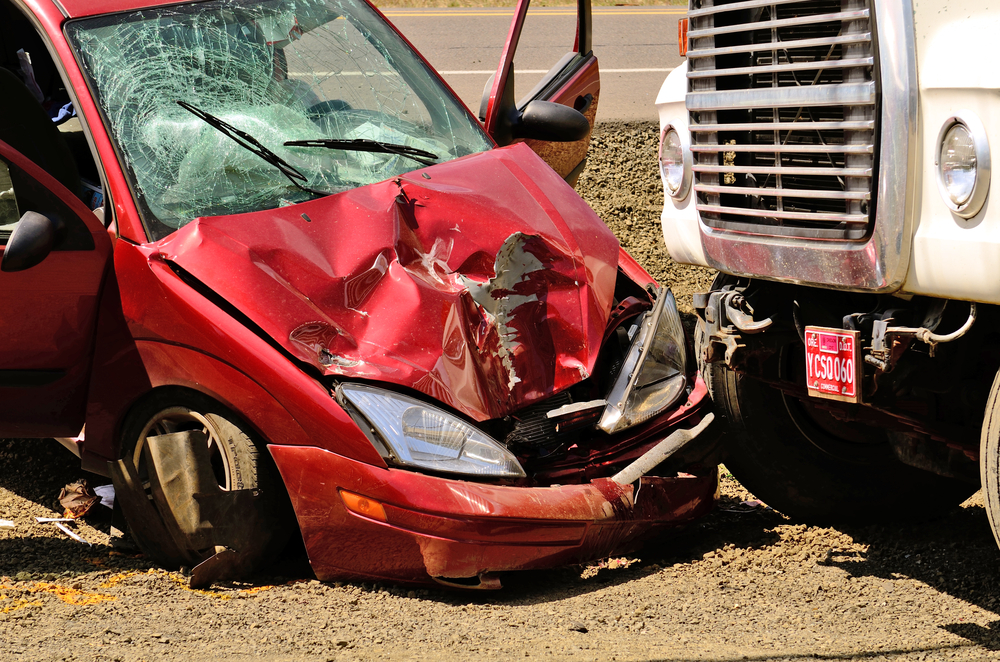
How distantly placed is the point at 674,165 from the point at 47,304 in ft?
7.79

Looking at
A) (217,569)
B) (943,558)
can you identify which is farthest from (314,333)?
(943,558)

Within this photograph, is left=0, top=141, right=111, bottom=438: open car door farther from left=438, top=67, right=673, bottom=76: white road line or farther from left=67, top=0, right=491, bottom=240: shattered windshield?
left=438, top=67, right=673, bottom=76: white road line

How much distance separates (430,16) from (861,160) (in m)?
12.8

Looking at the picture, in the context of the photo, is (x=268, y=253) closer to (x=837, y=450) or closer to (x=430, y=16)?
(x=837, y=450)

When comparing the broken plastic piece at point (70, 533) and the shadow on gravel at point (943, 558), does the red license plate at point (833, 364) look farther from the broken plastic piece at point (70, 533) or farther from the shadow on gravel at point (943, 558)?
the broken plastic piece at point (70, 533)

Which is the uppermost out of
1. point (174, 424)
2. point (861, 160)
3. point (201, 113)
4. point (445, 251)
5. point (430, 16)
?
point (430, 16)

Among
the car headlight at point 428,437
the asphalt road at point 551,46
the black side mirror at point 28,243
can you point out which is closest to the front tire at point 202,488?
the car headlight at point 428,437

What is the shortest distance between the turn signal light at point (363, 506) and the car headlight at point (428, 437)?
16 cm

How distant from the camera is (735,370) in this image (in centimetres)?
363

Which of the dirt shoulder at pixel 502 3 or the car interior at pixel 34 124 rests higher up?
the dirt shoulder at pixel 502 3

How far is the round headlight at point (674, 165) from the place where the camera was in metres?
3.79

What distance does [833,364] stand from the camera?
3080 mm

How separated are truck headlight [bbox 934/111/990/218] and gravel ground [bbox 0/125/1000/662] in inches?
49.6

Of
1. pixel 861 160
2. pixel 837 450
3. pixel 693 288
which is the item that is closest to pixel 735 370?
pixel 837 450
